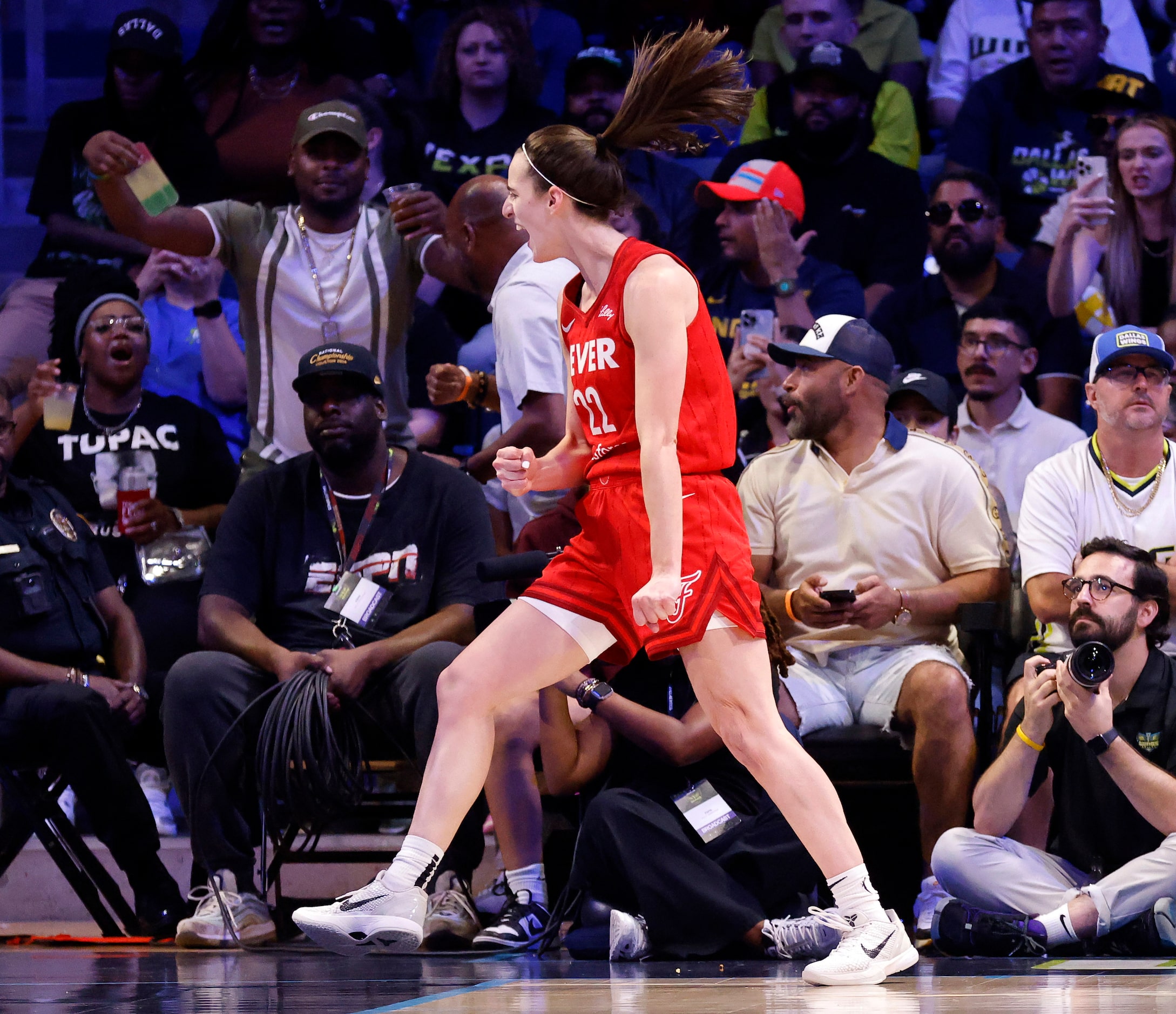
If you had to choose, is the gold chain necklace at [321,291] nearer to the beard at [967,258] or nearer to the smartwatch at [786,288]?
the smartwatch at [786,288]

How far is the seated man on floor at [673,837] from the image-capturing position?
3779mm

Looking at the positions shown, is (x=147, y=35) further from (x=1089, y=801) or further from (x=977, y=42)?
(x=1089, y=801)

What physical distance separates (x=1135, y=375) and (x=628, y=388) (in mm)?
2026

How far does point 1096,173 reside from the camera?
5805 millimetres

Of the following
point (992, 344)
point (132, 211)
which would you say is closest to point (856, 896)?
point (992, 344)

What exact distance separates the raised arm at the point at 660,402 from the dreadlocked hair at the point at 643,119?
21 cm

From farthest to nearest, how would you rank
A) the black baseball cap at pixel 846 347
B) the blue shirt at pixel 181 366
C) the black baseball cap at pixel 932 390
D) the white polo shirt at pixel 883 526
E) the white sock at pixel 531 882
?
the blue shirt at pixel 181 366 < the black baseball cap at pixel 932 390 < the black baseball cap at pixel 846 347 < the white polo shirt at pixel 883 526 < the white sock at pixel 531 882

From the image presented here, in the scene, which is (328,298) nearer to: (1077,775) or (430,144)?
(430,144)

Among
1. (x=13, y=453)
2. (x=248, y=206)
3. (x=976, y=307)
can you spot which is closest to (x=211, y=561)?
(x=13, y=453)

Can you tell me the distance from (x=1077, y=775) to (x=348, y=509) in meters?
2.26

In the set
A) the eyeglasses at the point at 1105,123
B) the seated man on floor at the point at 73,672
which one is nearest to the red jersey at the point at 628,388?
the seated man on floor at the point at 73,672

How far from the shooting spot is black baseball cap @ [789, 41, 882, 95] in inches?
246

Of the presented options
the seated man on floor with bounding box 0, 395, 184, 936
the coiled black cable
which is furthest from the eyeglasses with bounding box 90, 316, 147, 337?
the coiled black cable

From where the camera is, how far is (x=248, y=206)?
5637 mm
